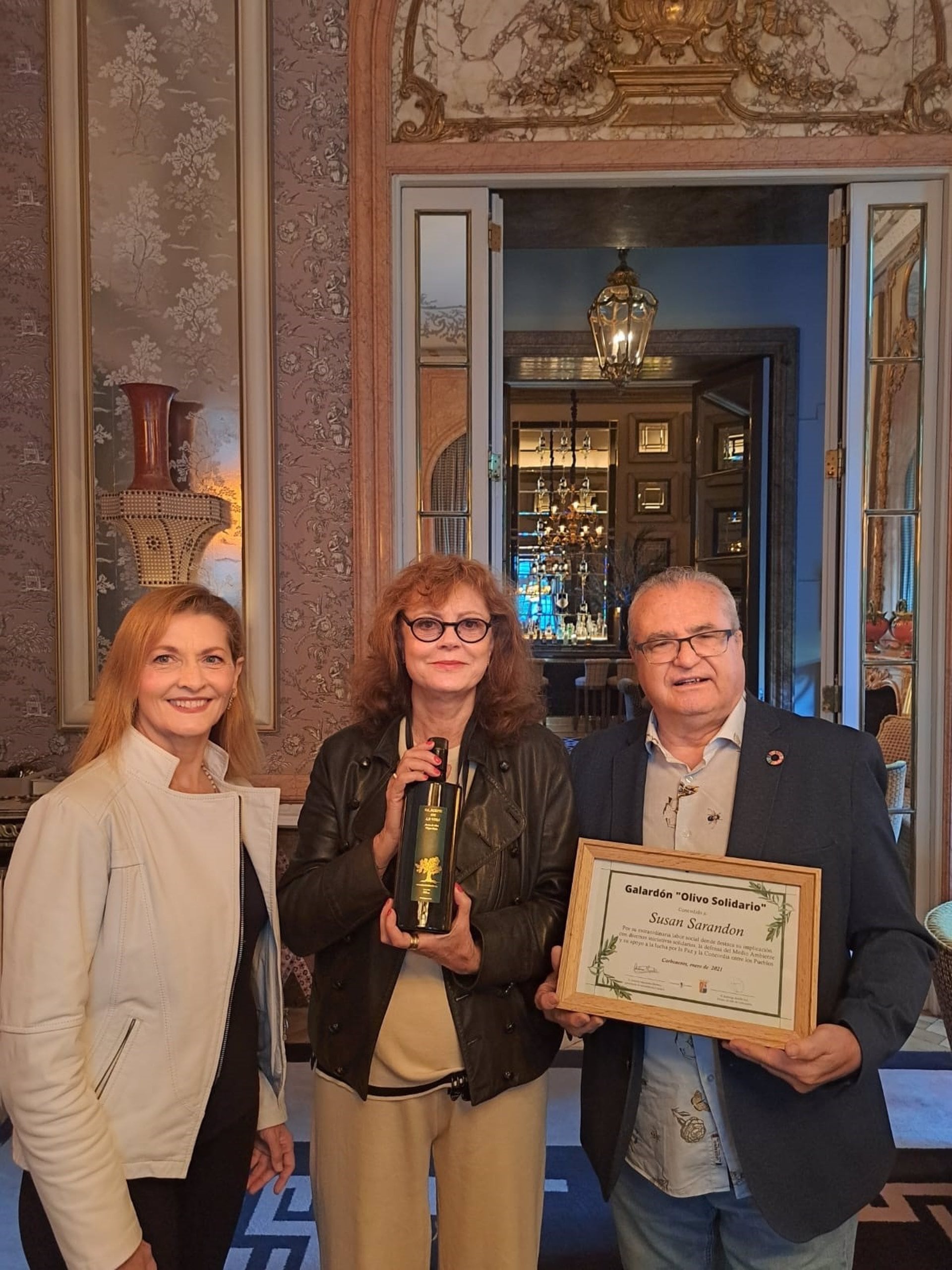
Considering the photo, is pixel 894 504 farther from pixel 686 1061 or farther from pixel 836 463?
pixel 686 1061

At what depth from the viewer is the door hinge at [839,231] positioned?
3732 mm

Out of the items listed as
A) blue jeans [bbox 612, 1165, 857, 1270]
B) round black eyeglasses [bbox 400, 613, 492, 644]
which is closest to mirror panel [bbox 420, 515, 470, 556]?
round black eyeglasses [bbox 400, 613, 492, 644]

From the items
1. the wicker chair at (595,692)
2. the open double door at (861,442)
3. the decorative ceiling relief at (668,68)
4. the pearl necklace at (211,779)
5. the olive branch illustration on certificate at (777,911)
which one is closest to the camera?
the olive branch illustration on certificate at (777,911)

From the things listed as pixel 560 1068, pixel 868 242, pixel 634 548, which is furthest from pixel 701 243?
pixel 634 548

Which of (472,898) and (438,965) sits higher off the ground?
(472,898)

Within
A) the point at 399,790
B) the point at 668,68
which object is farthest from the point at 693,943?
the point at 668,68

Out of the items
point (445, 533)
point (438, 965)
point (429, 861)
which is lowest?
point (438, 965)

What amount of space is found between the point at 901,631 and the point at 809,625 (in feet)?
7.77

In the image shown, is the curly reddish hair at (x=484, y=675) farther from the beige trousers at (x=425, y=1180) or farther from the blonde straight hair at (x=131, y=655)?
the beige trousers at (x=425, y=1180)

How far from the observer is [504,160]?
3643 mm

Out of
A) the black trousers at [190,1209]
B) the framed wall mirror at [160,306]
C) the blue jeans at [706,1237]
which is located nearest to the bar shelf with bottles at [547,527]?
the framed wall mirror at [160,306]

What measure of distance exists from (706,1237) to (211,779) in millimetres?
1087

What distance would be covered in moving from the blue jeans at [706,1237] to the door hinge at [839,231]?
11.3ft

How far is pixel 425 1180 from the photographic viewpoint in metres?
1.59
